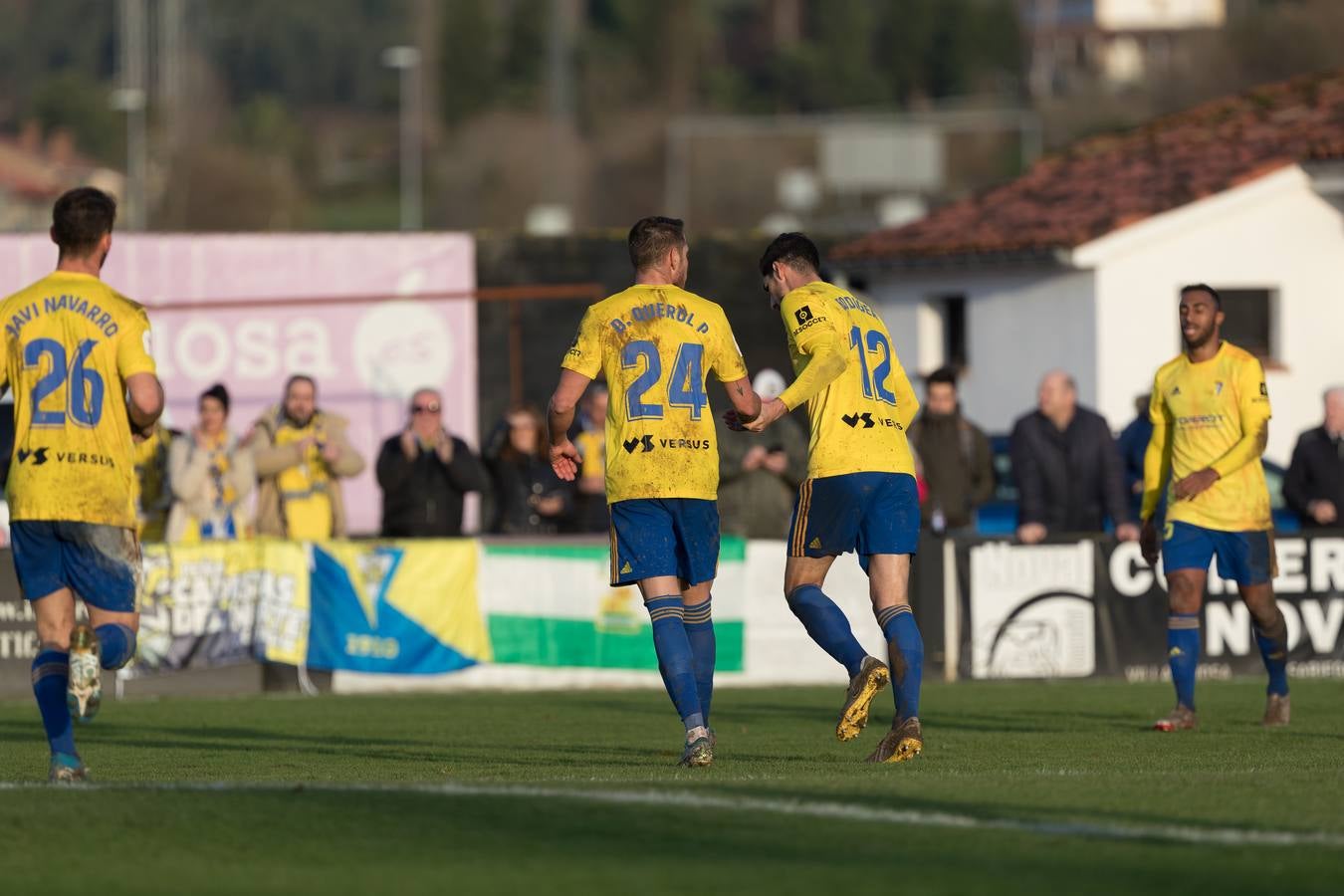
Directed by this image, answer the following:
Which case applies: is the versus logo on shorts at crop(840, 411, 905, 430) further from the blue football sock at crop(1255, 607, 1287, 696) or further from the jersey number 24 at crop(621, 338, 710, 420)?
the blue football sock at crop(1255, 607, 1287, 696)

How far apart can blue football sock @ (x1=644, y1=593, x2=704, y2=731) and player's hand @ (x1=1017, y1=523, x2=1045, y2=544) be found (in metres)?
7.61

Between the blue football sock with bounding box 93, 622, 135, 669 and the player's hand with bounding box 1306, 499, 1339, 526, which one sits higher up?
the player's hand with bounding box 1306, 499, 1339, 526

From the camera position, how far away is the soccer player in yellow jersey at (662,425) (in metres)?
9.85

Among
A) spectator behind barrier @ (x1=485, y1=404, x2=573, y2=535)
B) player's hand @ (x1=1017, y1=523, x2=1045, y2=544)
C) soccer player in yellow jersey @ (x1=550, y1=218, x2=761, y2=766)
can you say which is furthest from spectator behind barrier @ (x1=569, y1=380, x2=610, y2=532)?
soccer player in yellow jersey @ (x1=550, y1=218, x2=761, y2=766)

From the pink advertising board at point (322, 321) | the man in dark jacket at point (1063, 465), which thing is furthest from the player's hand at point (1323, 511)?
the pink advertising board at point (322, 321)

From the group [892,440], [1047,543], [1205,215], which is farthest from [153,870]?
[1205,215]

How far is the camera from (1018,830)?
23.9 feet

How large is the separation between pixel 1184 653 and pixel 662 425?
3940 mm

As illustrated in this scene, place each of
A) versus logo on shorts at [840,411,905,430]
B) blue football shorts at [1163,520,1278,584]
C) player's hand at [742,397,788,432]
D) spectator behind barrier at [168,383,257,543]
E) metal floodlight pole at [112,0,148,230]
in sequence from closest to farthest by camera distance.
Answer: player's hand at [742,397,788,432], versus logo on shorts at [840,411,905,430], blue football shorts at [1163,520,1278,584], spectator behind barrier at [168,383,257,543], metal floodlight pole at [112,0,148,230]

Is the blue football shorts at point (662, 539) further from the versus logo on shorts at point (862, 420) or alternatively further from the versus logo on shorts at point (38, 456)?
the versus logo on shorts at point (38, 456)

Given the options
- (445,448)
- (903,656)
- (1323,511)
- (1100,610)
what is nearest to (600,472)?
(445,448)

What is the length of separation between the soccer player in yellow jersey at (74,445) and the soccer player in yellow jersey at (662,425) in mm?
1734

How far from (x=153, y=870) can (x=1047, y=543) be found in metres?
11.2

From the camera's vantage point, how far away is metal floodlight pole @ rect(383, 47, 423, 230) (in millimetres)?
64250
